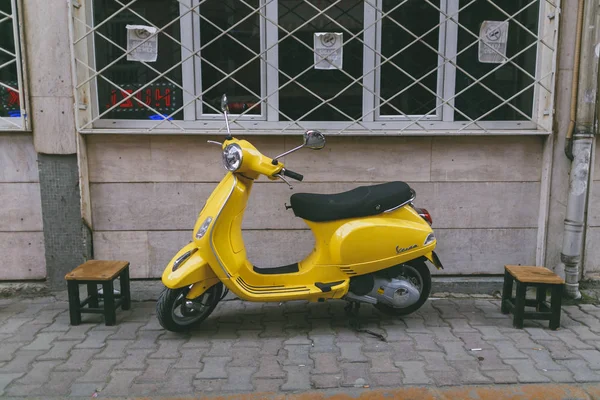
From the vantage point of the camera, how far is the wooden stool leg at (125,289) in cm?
414

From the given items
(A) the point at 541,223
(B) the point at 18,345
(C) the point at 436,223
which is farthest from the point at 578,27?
(B) the point at 18,345

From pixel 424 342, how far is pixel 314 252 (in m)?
1.05

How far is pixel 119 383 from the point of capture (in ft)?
10.0

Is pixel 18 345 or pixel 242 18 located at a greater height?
pixel 242 18

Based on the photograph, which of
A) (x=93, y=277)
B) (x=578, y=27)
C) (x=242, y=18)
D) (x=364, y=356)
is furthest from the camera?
(x=242, y=18)

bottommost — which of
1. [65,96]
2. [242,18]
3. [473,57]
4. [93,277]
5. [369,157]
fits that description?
[93,277]

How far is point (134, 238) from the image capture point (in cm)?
454

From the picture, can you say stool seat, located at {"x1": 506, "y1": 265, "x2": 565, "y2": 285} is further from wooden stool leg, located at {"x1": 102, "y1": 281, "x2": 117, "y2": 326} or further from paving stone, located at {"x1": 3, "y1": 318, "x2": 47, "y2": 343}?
paving stone, located at {"x1": 3, "y1": 318, "x2": 47, "y2": 343}

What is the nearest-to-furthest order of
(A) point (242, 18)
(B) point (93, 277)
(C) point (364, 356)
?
(C) point (364, 356)
(B) point (93, 277)
(A) point (242, 18)

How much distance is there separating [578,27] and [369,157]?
2.11 m

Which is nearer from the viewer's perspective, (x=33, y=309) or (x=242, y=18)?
(x=33, y=309)

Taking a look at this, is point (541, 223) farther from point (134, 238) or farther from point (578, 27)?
point (134, 238)

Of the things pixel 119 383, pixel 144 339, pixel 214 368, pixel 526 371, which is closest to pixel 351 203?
pixel 214 368

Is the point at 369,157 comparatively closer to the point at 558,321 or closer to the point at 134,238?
the point at 558,321
